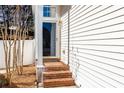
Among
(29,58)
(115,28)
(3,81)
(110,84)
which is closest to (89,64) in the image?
(110,84)

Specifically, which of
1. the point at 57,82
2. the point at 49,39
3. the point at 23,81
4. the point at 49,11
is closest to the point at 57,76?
the point at 57,82

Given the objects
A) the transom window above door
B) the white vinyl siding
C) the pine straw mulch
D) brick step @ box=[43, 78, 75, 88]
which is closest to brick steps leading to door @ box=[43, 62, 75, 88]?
brick step @ box=[43, 78, 75, 88]

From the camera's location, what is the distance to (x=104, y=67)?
374 centimetres

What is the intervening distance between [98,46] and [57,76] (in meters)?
2.84

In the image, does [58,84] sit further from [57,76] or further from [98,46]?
[98,46]

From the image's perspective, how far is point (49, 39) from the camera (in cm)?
1023

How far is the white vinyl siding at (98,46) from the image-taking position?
10.3ft

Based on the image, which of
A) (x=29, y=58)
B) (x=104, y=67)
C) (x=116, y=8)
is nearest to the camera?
(x=116, y=8)

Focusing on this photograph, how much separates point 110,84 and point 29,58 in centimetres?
751

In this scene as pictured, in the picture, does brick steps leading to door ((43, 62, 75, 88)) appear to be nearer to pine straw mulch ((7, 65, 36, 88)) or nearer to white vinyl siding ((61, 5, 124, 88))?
white vinyl siding ((61, 5, 124, 88))

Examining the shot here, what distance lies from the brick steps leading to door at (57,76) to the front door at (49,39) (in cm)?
296

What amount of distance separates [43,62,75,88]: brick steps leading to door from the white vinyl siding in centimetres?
33

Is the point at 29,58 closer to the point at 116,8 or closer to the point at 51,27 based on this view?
the point at 51,27

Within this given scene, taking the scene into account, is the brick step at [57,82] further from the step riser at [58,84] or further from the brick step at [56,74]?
the brick step at [56,74]
